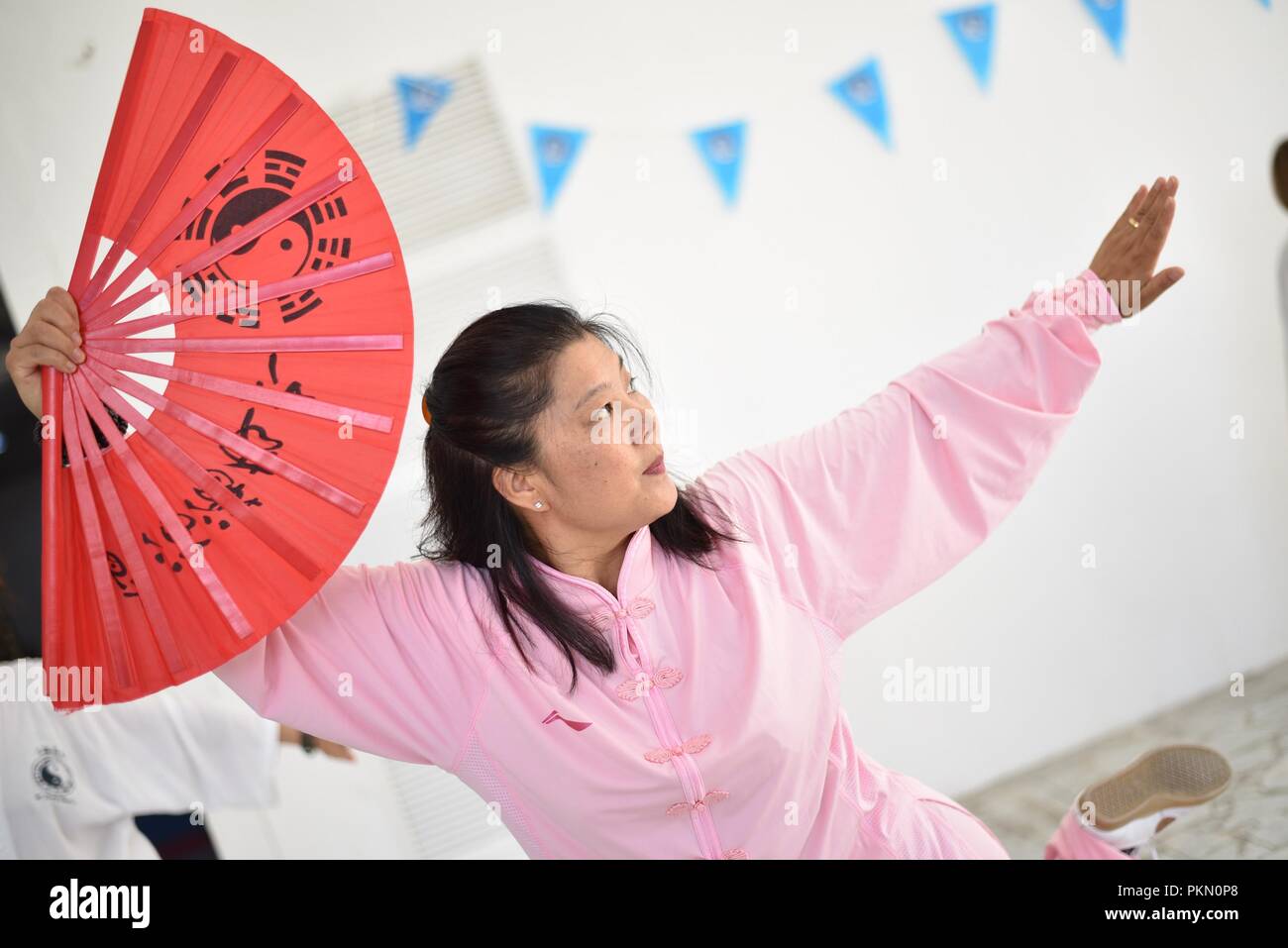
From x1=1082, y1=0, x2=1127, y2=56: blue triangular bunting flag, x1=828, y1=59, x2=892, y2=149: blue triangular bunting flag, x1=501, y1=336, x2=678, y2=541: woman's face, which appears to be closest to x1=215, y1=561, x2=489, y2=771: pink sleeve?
x1=501, y1=336, x2=678, y2=541: woman's face

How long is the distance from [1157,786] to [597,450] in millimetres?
919

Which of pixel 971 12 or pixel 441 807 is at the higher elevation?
pixel 971 12

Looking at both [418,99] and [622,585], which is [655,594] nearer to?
[622,585]

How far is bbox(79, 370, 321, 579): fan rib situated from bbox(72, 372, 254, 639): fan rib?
3cm

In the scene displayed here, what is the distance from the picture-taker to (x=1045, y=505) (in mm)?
3381

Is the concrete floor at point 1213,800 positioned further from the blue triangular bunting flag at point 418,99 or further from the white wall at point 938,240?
the blue triangular bunting flag at point 418,99

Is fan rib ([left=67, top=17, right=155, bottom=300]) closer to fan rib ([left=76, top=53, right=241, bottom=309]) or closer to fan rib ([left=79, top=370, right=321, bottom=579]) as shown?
fan rib ([left=76, top=53, right=241, bottom=309])

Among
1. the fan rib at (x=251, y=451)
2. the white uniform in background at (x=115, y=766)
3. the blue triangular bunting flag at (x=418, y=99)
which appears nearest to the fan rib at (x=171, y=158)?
the fan rib at (x=251, y=451)

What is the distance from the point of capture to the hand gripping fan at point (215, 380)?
1.51 metres

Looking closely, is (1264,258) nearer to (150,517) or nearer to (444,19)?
(444,19)

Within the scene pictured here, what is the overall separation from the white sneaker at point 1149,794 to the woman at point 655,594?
29 mm
